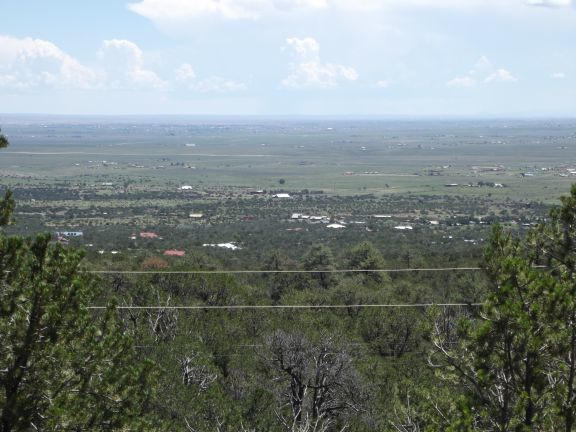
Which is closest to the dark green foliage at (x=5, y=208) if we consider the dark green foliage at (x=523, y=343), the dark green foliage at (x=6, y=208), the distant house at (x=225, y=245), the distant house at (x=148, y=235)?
the dark green foliage at (x=6, y=208)

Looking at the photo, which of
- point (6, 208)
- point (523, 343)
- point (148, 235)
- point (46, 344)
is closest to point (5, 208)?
point (6, 208)

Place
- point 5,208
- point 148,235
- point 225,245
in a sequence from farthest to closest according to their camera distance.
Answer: point 148,235 → point 225,245 → point 5,208

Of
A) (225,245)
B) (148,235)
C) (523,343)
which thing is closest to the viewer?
(523,343)

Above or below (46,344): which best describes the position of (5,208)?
above

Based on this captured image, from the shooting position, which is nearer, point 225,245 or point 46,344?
point 46,344

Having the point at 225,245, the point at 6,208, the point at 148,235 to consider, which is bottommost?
the point at 148,235

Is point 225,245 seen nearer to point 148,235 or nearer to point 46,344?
point 148,235

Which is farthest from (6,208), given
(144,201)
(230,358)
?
(144,201)

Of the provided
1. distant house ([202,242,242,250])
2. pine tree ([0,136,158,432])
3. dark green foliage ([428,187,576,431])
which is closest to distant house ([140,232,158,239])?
distant house ([202,242,242,250])

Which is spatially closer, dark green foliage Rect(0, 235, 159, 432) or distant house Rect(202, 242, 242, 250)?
dark green foliage Rect(0, 235, 159, 432)

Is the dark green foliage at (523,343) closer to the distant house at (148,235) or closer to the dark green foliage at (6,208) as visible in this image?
the dark green foliage at (6,208)

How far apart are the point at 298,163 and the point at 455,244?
116m

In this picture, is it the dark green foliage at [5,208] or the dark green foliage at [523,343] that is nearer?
the dark green foliage at [523,343]

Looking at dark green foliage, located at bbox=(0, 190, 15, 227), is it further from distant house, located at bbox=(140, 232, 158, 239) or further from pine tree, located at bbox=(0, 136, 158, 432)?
distant house, located at bbox=(140, 232, 158, 239)
